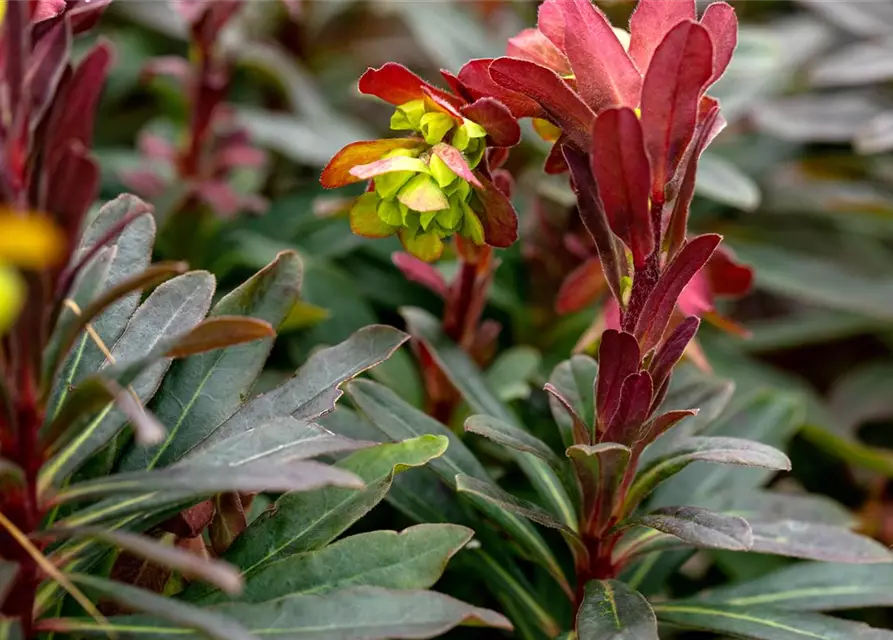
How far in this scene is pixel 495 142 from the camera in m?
0.70

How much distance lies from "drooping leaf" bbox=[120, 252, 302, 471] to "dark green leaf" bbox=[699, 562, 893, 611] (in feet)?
1.55

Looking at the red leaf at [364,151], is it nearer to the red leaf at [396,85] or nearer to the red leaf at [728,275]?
the red leaf at [396,85]

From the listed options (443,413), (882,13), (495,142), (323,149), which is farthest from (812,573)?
(882,13)

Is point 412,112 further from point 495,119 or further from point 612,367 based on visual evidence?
point 612,367

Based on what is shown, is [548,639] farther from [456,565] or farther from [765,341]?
[765,341]

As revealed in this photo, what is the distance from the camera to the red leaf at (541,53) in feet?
2.35

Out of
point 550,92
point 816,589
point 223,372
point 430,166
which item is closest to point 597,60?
point 550,92

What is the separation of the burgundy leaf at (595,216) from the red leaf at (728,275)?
0.94 feet

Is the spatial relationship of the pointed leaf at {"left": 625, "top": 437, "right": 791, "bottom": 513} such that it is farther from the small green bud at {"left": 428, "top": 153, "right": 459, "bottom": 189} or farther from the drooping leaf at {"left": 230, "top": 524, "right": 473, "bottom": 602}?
the small green bud at {"left": 428, "top": 153, "right": 459, "bottom": 189}

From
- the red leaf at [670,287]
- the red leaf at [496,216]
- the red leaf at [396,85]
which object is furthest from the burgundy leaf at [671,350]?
the red leaf at [396,85]

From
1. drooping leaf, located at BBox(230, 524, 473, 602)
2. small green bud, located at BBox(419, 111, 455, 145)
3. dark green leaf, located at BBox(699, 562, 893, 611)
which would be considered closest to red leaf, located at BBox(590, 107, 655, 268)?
small green bud, located at BBox(419, 111, 455, 145)

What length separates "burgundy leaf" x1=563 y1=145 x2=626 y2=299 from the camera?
68cm

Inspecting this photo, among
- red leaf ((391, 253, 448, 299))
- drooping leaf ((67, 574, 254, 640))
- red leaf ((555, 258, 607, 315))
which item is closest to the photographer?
drooping leaf ((67, 574, 254, 640))

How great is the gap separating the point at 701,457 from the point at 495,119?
0.31 metres
